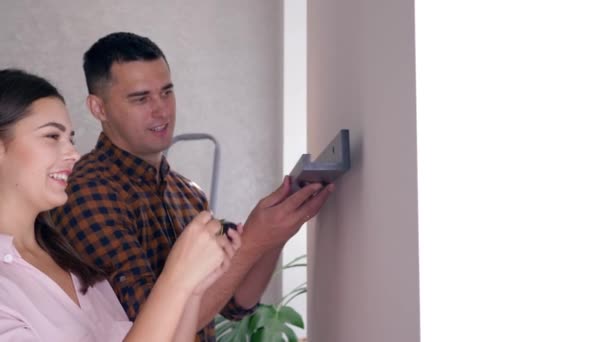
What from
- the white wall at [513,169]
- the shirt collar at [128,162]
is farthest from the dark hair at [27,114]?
the white wall at [513,169]

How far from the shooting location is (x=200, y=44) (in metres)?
3.99

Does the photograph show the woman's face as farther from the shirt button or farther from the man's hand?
the man's hand

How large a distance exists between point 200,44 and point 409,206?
133 inches

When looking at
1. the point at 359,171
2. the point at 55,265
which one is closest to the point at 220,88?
the point at 55,265

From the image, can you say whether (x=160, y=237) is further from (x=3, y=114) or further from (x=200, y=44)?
(x=200, y=44)

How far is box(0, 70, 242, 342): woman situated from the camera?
1260mm

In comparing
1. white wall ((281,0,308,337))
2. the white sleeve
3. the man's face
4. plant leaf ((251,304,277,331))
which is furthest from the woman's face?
white wall ((281,0,308,337))

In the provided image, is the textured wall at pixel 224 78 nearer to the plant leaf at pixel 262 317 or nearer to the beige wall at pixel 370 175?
the plant leaf at pixel 262 317

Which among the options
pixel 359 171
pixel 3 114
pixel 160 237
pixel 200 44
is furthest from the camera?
pixel 200 44

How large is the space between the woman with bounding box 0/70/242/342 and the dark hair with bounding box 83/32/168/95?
0.64m

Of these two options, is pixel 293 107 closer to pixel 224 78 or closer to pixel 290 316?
pixel 224 78

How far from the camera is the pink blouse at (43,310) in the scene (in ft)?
4.04

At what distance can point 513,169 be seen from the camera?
2.31ft

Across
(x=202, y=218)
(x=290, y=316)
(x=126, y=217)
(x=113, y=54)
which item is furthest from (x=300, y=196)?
(x=290, y=316)
